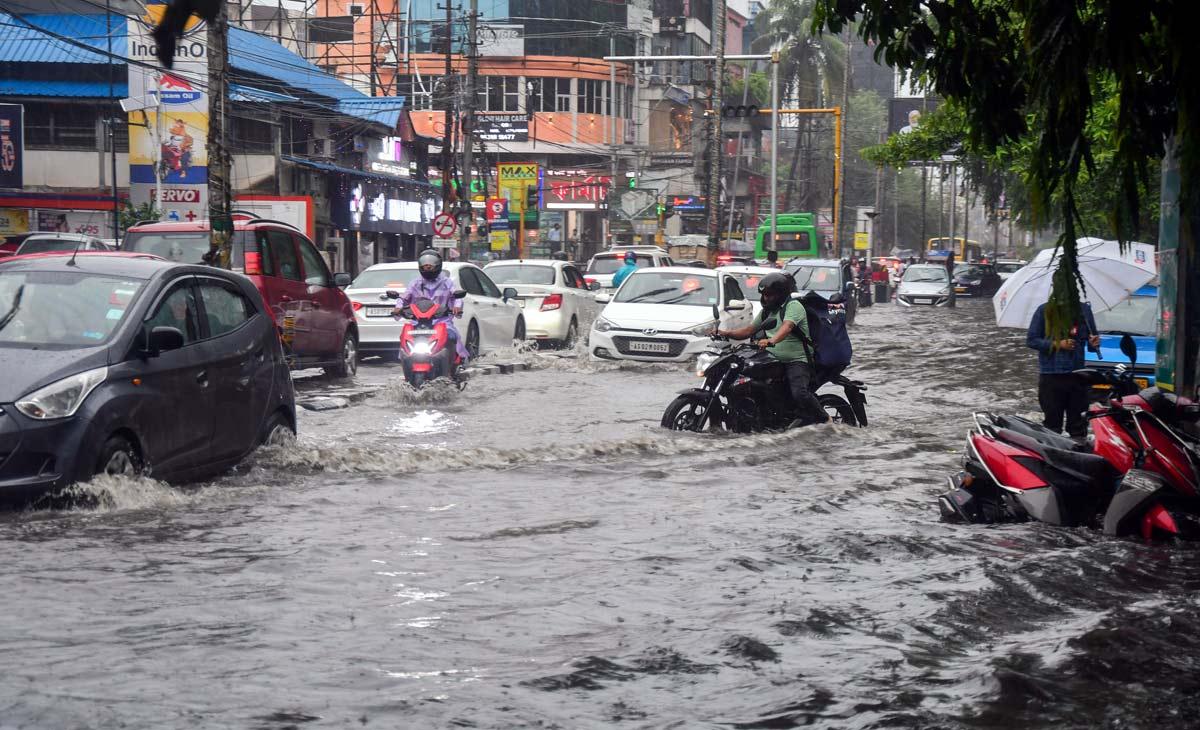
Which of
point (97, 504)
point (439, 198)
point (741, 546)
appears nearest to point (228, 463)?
point (97, 504)

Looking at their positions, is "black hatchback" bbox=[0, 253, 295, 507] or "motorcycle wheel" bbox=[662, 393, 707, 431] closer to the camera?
"black hatchback" bbox=[0, 253, 295, 507]

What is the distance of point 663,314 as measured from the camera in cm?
2064

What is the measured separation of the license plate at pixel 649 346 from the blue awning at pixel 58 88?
919 inches

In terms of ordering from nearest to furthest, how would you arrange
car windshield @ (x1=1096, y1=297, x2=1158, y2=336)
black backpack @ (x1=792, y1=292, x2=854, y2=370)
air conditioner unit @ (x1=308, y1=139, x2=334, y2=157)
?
1. black backpack @ (x1=792, y1=292, x2=854, y2=370)
2. car windshield @ (x1=1096, y1=297, x2=1158, y2=336)
3. air conditioner unit @ (x1=308, y1=139, x2=334, y2=157)

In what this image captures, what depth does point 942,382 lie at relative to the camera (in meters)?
20.6

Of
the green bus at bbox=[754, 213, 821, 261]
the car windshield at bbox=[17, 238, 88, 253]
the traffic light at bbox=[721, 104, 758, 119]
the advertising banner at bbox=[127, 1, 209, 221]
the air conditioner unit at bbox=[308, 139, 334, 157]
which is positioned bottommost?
the car windshield at bbox=[17, 238, 88, 253]

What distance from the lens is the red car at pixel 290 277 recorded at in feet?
55.0

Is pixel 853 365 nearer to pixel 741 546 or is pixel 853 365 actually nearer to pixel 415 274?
pixel 415 274

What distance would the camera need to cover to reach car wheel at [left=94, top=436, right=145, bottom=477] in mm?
7715

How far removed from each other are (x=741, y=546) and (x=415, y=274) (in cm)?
1375

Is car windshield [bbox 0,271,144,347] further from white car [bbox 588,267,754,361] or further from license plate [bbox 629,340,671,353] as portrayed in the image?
license plate [bbox 629,340,671,353]

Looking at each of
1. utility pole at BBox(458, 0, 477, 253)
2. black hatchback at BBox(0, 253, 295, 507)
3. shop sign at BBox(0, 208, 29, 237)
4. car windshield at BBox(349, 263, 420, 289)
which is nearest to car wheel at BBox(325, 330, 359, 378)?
car windshield at BBox(349, 263, 420, 289)

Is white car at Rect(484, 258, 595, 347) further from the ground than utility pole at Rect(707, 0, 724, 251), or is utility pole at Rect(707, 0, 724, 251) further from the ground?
utility pole at Rect(707, 0, 724, 251)

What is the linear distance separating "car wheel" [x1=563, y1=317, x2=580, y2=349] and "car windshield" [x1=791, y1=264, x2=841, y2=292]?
10.1 meters
